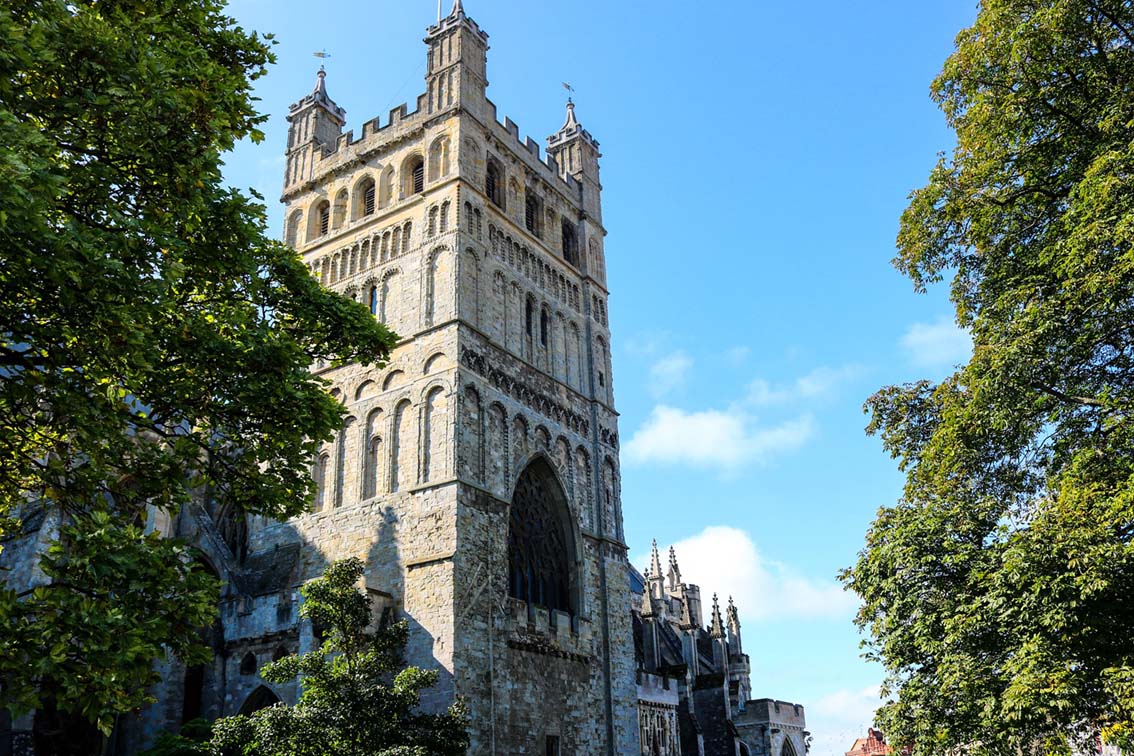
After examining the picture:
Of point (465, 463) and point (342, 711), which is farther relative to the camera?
point (465, 463)

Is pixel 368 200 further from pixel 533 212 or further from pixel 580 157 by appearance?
pixel 580 157

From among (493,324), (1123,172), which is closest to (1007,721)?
(1123,172)

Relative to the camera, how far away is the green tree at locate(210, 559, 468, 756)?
17031 mm

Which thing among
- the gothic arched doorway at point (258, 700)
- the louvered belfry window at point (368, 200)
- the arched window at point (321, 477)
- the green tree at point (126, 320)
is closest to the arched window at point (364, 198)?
the louvered belfry window at point (368, 200)

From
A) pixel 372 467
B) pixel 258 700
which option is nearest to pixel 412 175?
pixel 372 467

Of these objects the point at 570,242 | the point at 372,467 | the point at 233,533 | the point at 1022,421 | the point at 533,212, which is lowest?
the point at 1022,421

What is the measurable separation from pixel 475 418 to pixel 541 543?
4450mm

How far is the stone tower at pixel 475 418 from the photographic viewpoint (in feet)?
74.2

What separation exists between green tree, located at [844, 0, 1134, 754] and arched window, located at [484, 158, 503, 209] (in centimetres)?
1608

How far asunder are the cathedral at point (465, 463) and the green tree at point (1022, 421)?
414 inches

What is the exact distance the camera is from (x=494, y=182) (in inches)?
1182

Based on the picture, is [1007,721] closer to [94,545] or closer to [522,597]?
[94,545]

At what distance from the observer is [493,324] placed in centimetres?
2688

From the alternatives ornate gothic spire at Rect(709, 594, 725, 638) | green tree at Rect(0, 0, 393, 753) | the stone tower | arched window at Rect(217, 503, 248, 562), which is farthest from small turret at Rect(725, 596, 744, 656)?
green tree at Rect(0, 0, 393, 753)
